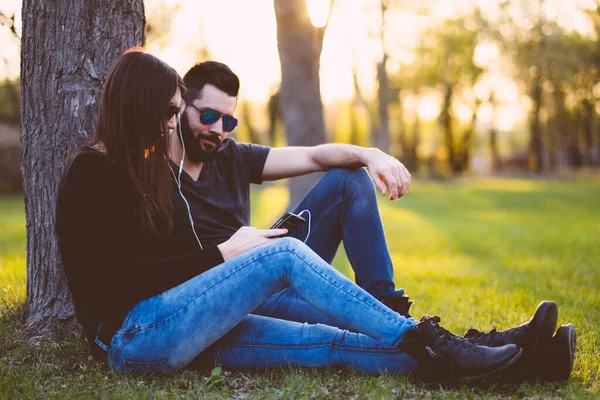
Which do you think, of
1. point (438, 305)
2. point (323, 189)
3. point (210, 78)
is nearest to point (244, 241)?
point (323, 189)

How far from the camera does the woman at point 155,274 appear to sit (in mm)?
2789

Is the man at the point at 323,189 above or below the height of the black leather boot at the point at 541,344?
above

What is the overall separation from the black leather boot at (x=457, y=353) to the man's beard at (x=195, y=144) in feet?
5.40

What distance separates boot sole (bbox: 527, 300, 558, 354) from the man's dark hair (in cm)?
221

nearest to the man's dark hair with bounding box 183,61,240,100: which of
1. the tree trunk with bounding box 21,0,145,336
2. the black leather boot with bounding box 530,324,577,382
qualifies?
the tree trunk with bounding box 21,0,145,336

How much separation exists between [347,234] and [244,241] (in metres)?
0.84

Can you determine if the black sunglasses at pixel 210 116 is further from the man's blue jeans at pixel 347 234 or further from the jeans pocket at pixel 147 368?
the jeans pocket at pixel 147 368

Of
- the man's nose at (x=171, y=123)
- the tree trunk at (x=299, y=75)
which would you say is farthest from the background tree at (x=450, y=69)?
the man's nose at (x=171, y=123)

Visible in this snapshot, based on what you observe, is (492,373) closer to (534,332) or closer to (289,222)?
(534,332)

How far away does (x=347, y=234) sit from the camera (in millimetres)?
3580

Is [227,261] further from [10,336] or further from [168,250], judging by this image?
[10,336]

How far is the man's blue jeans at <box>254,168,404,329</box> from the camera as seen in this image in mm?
3451

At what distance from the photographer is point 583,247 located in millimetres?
9430

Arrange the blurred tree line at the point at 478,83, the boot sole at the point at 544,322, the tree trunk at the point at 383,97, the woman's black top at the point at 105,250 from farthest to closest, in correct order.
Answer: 1. the blurred tree line at the point at 478,83
2. the tree trunk at the point at 383,97
3. the boot sole at the point at 544,322
4. the woman's black top at the point at 105,250
